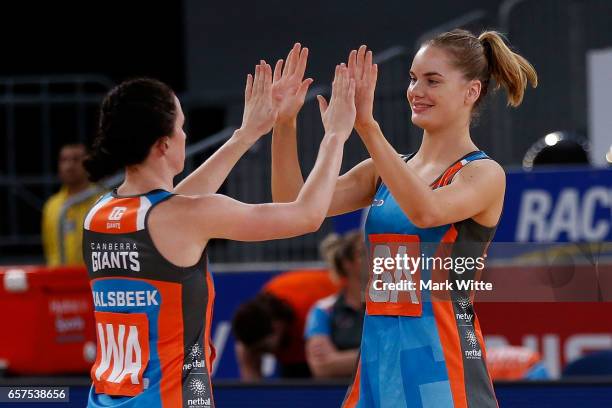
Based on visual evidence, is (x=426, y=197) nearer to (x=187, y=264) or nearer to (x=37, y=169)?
(x=187, y=264)

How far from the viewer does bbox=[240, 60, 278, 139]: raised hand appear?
355 centimetres

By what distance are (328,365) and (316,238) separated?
2.55 m

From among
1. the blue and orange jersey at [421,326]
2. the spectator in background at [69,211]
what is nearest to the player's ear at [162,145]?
the blue and orange jersey at [421,326]

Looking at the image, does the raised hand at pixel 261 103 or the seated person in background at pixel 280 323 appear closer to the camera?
the raised hand at pixel 261 103

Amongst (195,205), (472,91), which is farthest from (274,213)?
(472,91)

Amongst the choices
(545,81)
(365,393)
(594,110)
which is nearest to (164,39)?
(545,81)

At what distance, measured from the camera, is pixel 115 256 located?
122 inches

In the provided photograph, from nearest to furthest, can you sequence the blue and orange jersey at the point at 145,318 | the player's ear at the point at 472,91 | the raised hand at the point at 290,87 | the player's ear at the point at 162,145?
the blue and orange jersey at the point at 145,318 < the player's ear at the point at 162,145 < the player's ear at the point at 472,91 < the raised hand at the point at 290,87

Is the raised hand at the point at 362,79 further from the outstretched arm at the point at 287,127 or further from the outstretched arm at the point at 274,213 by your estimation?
the outstretched arm at the point at 287,127

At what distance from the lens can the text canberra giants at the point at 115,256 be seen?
306 centimetres

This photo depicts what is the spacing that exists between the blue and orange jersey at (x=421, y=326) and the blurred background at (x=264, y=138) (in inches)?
19.4

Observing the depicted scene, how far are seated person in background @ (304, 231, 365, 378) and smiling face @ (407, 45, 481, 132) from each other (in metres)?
2.85

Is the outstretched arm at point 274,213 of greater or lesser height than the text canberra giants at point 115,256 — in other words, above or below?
above

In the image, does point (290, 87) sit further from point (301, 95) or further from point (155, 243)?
point (155, 243)
